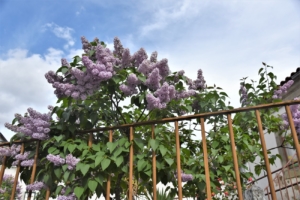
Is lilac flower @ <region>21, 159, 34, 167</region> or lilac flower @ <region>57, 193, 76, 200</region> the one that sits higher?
lilac flower @ <region>21, 159, 34, 167</region>

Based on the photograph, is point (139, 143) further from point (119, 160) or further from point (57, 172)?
point (57, 172)

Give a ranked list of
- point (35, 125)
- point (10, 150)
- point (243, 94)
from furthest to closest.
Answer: point (243, 94), point (10, 150), point (35, 125)

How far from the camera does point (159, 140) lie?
1.81 metres

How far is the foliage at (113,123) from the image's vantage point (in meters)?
1.79

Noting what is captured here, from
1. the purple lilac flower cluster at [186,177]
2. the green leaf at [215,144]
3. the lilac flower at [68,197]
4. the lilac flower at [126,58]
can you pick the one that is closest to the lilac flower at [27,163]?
the lilac flower at [68,197]

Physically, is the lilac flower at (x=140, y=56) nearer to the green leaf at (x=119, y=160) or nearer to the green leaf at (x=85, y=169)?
the green leaf at (x=119, y=160)

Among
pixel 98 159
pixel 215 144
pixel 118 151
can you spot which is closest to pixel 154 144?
pixel 118 151

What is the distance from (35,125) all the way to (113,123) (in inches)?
23.1

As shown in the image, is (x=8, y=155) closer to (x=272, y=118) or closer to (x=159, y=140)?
(x=159, y=140)

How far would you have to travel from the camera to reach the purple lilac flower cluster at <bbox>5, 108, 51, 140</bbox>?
202cm

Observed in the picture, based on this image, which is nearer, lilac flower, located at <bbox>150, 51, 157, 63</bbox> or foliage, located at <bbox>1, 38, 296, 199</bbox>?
foliage, located at <bbox>1, 38, 296, 199</bbox>

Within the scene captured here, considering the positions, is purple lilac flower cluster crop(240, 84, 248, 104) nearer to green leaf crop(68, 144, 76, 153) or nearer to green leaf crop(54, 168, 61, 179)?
green leaf crop(68, 144, 76, 153)

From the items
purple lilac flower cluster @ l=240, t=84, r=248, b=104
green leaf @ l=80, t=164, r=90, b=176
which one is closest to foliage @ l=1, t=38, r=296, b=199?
green leaf @ l=80, t=164, r=90, b=176

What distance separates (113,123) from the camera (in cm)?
226
